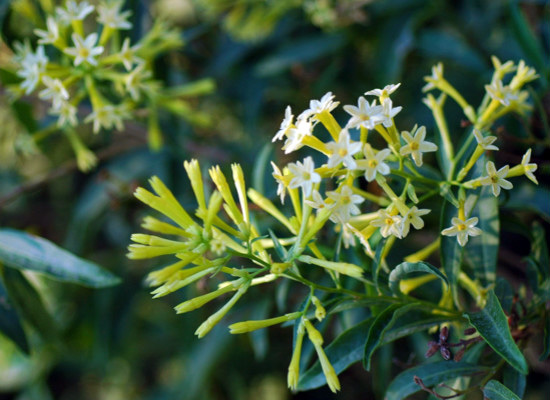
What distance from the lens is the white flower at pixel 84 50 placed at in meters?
1.39

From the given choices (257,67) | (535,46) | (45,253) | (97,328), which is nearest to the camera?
(45,253)

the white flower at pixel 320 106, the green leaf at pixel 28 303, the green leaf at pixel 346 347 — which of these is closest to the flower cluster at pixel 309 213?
the white flower at pixel 320 106

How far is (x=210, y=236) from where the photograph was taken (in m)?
0.98

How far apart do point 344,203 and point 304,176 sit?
0.28ft

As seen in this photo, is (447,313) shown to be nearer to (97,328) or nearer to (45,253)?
(45,253)

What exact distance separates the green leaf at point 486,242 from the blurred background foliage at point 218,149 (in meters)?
0.46

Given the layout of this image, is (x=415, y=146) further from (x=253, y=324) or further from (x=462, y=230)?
(x=253, y=324)

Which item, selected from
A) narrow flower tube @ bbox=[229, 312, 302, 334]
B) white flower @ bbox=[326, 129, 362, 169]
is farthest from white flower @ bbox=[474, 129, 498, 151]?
narrow flower tube @ bbox=[229, 312, 302, 334]

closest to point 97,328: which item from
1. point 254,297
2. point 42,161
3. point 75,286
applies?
point 75,286

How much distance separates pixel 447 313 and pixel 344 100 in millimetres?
1486

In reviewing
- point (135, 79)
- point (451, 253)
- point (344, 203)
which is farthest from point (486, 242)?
point (135, 79)

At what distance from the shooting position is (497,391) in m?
1.02

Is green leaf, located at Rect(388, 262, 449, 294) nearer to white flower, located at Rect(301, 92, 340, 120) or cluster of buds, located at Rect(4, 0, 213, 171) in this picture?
white flower, located at Rect(301, 92, 340, 120)

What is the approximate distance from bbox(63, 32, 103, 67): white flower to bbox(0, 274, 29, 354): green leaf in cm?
65
